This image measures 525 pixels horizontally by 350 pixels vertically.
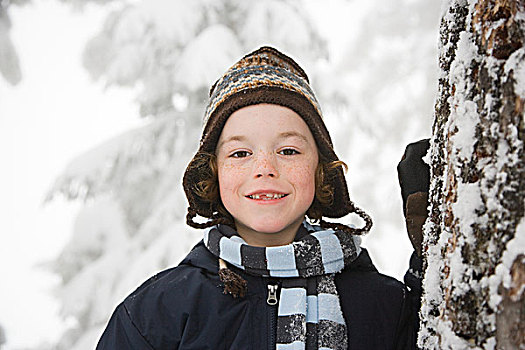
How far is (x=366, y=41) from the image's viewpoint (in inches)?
442

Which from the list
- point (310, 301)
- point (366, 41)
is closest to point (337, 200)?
point (310, 301)

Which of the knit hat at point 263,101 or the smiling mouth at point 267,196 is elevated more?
the knit hat at point 263,101

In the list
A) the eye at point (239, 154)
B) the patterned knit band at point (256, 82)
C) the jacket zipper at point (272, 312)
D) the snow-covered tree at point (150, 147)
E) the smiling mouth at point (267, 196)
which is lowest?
the jacket zipper at point (272, 312)

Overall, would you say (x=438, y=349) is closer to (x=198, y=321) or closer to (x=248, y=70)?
(x=198, y=321)

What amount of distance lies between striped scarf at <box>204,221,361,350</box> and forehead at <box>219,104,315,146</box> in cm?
34

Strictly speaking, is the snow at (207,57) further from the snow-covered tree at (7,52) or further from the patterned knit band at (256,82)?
the patterned knit band at (256,82)

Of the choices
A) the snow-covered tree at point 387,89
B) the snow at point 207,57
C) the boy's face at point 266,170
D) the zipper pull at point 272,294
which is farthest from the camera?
the snow-covered tree at point 387,89

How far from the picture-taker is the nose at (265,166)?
5.50ft

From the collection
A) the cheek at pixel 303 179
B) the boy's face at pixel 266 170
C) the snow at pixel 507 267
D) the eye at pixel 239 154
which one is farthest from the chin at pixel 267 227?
the snow at pixel 507 267

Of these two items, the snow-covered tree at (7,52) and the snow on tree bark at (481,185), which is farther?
the snow-covered tree at (7,52)

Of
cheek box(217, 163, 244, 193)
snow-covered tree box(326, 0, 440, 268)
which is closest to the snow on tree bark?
cheek box(217, 163, 244, 193)

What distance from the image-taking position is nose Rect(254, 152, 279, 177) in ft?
5.50

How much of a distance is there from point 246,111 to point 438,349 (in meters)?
0.99

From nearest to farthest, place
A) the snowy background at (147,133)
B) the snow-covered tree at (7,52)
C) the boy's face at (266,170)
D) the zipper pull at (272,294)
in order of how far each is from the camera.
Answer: the zipper pull at (272,294), the boy's face at (266,170), the snowy background at (147,133), the snow-covered tree at (7,52)
